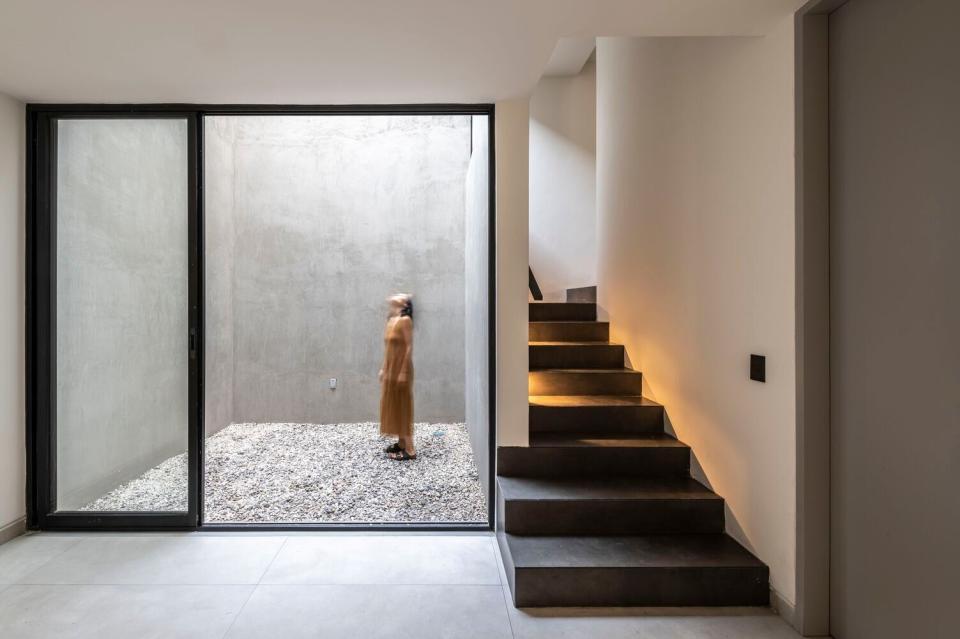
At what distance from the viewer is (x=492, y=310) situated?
2.73 metres

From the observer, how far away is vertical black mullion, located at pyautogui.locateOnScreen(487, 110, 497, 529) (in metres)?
2.66

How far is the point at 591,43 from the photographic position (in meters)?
4.60

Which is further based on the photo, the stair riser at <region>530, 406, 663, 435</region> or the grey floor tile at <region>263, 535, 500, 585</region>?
the stair riser at <region>530, 406, 663, 435</region>

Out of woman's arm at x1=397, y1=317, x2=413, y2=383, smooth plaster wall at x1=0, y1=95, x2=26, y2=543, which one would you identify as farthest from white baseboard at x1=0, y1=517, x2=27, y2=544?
woman's arm at x1=397, y1=317, x2=413, y2=383

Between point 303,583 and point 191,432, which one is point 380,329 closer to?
point 191,432

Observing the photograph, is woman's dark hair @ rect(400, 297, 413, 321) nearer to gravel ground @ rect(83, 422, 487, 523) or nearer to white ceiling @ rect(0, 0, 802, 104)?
gravel ground @ rect(83, 422, 487, 523)

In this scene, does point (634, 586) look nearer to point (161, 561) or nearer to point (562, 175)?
point (161, 561)

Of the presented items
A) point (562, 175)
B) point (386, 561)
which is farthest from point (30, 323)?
point (562, 175)

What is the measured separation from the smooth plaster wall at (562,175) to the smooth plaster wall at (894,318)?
9.94 feet

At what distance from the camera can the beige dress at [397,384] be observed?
337 centimetres

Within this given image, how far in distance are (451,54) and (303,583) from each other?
244cm

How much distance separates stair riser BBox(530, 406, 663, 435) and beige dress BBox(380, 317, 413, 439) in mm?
1010

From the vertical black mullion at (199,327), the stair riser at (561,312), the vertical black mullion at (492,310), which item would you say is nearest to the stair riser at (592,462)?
the vertical black mullion at (492,310)

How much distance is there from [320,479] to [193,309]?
56.9 inches
